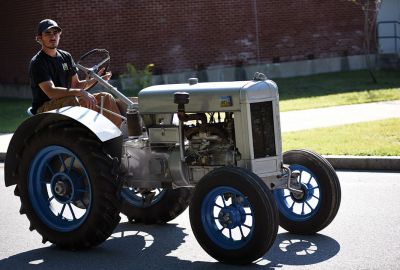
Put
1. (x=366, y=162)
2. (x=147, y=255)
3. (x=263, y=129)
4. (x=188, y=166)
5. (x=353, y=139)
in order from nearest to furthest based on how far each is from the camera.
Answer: (x=263, y=129) < (x=147, y=255) < (x=188, y=166) < (x=366, y=162) < (x=353, y=139)

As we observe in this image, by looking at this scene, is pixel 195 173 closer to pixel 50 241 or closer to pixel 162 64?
pixel 50 241

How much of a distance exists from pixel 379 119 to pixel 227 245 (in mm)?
8852

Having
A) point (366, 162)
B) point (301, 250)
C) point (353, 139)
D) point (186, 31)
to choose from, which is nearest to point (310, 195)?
point (301, 250)

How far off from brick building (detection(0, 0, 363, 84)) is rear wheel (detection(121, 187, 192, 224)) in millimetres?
14418

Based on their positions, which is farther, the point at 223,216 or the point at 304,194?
the point at 304,194

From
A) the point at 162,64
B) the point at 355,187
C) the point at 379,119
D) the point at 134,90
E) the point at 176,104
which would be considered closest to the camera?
the point at 176,104

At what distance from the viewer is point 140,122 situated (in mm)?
7734

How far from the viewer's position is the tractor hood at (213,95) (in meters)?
7.02

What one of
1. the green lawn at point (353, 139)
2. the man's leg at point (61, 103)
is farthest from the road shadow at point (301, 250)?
the green lawn at point (353, 139)

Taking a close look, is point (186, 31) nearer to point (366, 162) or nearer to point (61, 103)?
point (366, 162)

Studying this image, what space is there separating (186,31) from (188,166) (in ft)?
56.3

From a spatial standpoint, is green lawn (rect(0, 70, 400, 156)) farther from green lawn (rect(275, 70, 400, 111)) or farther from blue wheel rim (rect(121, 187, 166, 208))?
blue wheel rim (rect(121, 187, 166, 208))

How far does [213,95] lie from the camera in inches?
280

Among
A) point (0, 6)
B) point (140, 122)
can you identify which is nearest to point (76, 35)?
point (0, 6)
